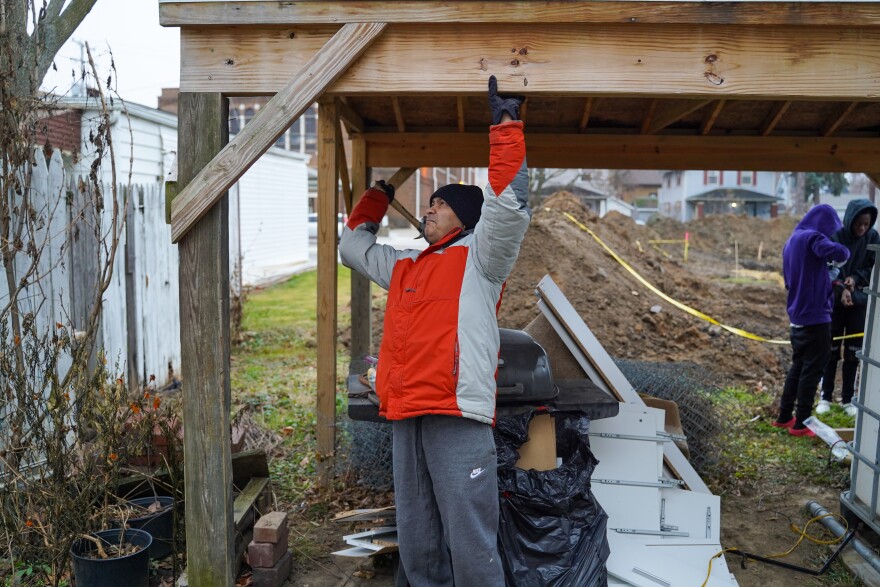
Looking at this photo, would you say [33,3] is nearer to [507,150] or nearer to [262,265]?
[507,150]

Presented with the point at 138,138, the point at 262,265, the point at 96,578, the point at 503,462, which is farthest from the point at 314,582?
the point at 262,265

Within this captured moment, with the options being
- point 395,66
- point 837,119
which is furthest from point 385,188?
point 837,119

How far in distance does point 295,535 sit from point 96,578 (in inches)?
54.2

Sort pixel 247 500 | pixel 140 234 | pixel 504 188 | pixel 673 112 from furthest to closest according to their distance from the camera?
pixel 140 234, pixel 673 112, pixel 247 500, pixel 504 188

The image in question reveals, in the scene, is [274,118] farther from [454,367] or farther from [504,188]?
[454,367]

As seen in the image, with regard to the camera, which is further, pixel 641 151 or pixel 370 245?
pixel 641 151

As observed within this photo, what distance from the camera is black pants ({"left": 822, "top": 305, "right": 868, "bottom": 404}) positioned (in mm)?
7754

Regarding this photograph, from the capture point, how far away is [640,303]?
41.3ft

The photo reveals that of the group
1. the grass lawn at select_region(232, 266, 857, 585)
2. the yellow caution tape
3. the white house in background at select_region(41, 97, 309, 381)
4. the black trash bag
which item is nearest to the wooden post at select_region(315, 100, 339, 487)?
the grass lawn at select_region(232, 266, 857, 585)

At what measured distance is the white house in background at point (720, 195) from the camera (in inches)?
2266

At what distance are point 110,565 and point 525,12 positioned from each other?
10.4ft

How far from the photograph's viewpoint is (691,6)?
120 inches

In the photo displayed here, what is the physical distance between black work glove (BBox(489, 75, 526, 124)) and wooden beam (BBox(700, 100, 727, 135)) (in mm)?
2915

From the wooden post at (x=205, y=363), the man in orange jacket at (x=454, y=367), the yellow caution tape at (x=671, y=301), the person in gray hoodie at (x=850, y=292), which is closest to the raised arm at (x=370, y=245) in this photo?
the man in orange jacket at (x=454, y=367)
